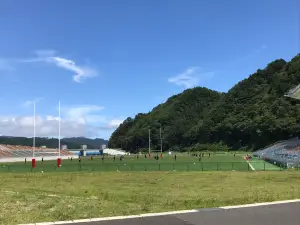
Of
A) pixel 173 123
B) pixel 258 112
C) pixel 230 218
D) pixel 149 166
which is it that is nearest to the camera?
pixel 230 218

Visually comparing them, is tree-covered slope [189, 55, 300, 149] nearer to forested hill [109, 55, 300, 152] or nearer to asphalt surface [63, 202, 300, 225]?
forested hill [109, 55, 300, 152]

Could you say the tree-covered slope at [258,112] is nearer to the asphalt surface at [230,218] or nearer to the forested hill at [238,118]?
the forested hill at [238,118]

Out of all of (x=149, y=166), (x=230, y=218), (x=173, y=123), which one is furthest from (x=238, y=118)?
(x=230, y=218)

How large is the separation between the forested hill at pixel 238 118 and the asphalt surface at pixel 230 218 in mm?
103999

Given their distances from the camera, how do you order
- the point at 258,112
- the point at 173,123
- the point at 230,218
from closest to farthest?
the point at 230,218
the point at 258,112
the point at 173,123

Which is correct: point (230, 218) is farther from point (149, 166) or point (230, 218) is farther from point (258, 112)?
point (258, 112)

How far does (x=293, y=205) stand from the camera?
1196 cm

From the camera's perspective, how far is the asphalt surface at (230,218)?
935 centimetres

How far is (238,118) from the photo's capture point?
5428 inches

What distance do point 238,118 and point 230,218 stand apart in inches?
5160

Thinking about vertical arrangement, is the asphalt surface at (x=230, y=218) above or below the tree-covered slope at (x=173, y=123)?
below

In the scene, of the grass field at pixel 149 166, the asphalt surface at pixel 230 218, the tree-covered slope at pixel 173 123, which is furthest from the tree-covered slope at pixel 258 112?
the asphalt surface at pixel 230 218

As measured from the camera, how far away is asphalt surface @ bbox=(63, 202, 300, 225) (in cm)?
935

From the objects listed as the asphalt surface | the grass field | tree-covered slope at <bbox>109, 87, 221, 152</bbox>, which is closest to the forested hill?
tree-covered slope at <bbox>109, 87, 221, 152</bbox>
